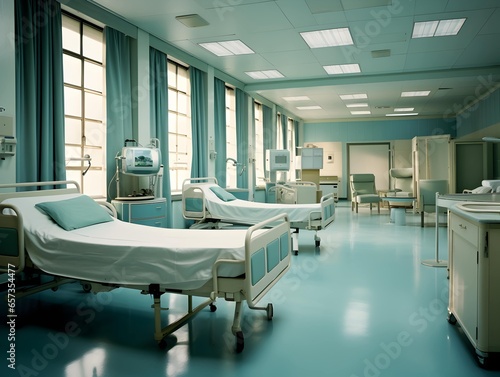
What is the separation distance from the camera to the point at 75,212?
3.31 metres

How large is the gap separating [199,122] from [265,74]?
199 cm

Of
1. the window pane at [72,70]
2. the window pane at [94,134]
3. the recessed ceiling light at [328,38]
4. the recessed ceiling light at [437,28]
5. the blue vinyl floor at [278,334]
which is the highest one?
the recessed ceiling light at [328,38]

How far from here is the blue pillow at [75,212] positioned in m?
3.17

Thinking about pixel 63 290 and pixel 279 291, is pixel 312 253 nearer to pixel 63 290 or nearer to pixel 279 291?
pixel 279 291

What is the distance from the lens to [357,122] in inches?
543

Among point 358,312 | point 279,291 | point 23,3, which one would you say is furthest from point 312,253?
point 23,3

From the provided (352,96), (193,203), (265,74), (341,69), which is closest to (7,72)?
(193,203)

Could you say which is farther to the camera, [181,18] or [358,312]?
[181,18]

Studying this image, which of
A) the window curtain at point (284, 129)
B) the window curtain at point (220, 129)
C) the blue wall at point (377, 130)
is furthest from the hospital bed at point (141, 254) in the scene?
the blue wall at point (377, 130)

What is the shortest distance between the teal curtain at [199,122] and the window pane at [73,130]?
7.59ft

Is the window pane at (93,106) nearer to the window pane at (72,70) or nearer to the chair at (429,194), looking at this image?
the window pane at (72,70)

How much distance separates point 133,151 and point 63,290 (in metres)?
1.66

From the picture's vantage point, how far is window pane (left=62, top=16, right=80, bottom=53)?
15.1 feet

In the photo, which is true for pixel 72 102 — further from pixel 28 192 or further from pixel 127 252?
pixel 127 252
